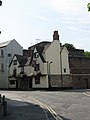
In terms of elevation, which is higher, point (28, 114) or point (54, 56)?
point (54, 56)

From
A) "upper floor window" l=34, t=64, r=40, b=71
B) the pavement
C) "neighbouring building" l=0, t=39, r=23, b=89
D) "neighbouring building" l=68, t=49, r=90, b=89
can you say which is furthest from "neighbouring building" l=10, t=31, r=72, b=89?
the pavement

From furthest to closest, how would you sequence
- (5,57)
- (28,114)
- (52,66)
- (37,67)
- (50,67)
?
(5,57), (37,67), (52,66), (50,67), (28,114)

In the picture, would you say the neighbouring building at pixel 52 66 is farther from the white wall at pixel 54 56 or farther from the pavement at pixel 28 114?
the pavement at pixel 28 114

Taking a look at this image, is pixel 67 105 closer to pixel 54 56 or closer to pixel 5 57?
pixel 54 56

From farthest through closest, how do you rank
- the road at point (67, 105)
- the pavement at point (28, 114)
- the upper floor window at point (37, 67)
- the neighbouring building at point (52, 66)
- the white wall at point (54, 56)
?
1. the upper floor window at point (37, 67)
2. the white wall at point (54, 56)
3. the neighbouring building at point (52, 66)
4. the road at point (67, 105)
5. the pavement at point (28, 114)

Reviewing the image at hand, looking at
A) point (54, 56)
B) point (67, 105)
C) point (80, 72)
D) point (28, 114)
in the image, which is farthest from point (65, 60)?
point (28, 114)

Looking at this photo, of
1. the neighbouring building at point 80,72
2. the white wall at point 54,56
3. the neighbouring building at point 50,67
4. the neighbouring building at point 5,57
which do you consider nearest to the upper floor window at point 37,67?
the neighbouring building at point 50,67

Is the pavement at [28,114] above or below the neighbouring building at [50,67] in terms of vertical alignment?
below

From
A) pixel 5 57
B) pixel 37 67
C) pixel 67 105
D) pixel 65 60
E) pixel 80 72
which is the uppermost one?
pixel 5 57

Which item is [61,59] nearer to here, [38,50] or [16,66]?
[38,50]

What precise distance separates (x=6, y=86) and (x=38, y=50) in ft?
48.1

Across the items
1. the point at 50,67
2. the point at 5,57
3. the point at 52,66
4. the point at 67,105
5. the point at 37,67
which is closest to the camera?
the point at 67,105

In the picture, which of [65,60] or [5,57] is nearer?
[65,60]

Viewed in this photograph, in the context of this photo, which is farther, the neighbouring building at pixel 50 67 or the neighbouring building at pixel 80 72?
the neighbouring building at pixel 80 72
